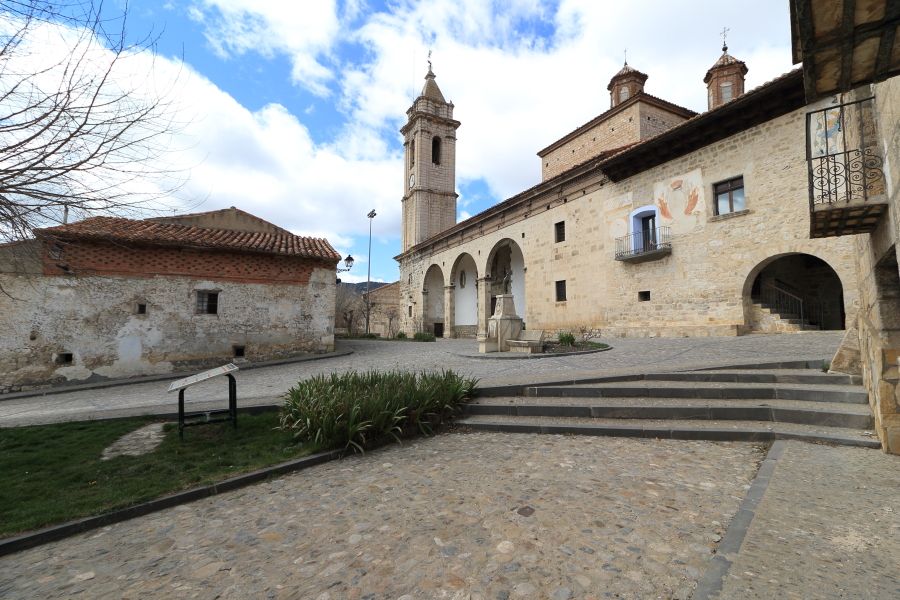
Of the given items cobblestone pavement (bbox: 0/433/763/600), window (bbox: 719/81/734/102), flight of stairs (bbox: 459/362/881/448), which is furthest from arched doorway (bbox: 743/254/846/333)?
cobblestone pavement (bbox: 0/433/763/600)

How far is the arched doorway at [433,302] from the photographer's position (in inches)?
1179

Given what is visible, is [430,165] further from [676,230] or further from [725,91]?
[676,230]

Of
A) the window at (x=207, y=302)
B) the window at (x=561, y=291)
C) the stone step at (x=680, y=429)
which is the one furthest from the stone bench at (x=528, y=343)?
the window at (x=207, y=302)

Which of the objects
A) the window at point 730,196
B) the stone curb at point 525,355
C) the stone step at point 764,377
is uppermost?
the window at point 730,196

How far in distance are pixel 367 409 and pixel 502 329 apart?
836 centimetres

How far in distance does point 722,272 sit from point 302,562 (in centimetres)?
1417

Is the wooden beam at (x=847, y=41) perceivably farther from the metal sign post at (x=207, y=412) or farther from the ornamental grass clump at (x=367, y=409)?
the metal sign post at (x=207, y=412)

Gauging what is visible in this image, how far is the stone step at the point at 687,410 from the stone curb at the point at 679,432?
408 millimetres

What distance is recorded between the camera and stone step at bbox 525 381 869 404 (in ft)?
15.1

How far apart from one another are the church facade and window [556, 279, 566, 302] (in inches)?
2.7

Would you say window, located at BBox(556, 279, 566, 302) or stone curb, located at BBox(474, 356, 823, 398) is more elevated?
window, located at BBox(556, 279, 566, 302)

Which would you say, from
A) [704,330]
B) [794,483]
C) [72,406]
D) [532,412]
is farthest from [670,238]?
[72,406]

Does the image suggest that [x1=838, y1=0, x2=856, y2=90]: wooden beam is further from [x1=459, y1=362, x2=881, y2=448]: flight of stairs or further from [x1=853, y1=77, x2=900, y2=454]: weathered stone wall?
[x1=459, y1=362, x2=881, y2=448]: flight of stairs

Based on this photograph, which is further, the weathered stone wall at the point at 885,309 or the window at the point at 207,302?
the window at the point at 207,302
